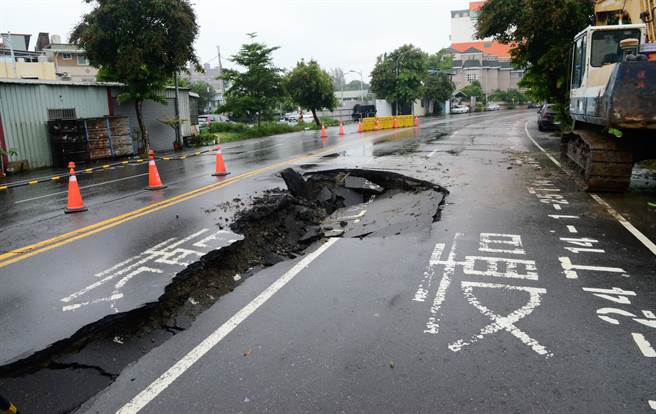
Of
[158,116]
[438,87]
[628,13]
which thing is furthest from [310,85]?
[438,87]

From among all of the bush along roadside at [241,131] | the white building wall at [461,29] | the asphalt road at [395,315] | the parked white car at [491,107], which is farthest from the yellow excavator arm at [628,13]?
the white building wall at [461,29]

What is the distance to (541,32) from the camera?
20.8 m

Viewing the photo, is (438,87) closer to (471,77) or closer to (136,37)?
(471,77)

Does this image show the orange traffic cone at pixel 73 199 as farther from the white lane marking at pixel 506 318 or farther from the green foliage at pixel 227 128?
the green foliage at pixel 227 128

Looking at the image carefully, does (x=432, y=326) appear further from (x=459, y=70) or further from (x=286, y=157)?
(x=459, y=70)

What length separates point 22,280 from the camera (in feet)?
→ 19.0

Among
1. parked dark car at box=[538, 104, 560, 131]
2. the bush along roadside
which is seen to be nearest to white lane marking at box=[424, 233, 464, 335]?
parked dark car at box=[538, 104, 560, 131]

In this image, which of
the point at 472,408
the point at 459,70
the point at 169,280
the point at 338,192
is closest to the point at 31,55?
the point at 338,192

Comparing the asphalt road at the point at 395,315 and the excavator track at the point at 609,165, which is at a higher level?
the excavator track at the point at 609,165

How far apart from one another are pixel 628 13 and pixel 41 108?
67.6ft

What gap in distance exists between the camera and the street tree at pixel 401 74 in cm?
6075

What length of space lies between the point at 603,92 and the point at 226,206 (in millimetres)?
7255

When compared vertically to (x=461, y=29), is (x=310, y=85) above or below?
below

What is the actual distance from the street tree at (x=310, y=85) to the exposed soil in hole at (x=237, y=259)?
30.1 meters
